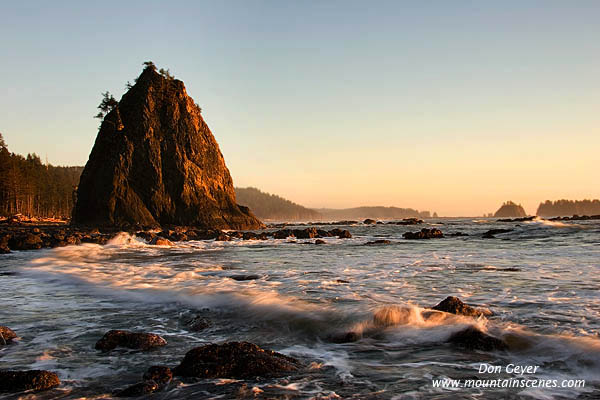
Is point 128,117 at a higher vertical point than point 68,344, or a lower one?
higher

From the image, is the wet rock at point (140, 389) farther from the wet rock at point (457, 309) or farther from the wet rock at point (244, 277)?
the wet rock at point (244, 277)

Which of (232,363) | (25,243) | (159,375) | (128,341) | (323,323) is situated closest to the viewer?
(159,375)

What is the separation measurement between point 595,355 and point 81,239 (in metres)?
31.4

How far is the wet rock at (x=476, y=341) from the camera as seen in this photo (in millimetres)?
6207

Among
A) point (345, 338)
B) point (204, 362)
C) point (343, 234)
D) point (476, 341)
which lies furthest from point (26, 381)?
point (343, 234)

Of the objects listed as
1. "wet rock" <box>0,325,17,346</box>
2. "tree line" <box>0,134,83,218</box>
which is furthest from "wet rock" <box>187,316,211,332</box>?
"tree line" <box>0,134,83,218</box>

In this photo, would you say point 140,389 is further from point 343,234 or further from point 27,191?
point 27,191

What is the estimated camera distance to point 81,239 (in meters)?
30.2

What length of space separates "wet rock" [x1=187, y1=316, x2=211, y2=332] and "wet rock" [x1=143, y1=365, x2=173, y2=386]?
2484mm

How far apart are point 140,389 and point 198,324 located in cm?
327

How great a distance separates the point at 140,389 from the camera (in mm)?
4539

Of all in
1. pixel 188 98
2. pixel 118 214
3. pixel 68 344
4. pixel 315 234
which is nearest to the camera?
pixel 68 344

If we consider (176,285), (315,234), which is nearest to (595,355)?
(176,285)

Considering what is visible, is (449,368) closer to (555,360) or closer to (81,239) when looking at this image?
(555,360)
